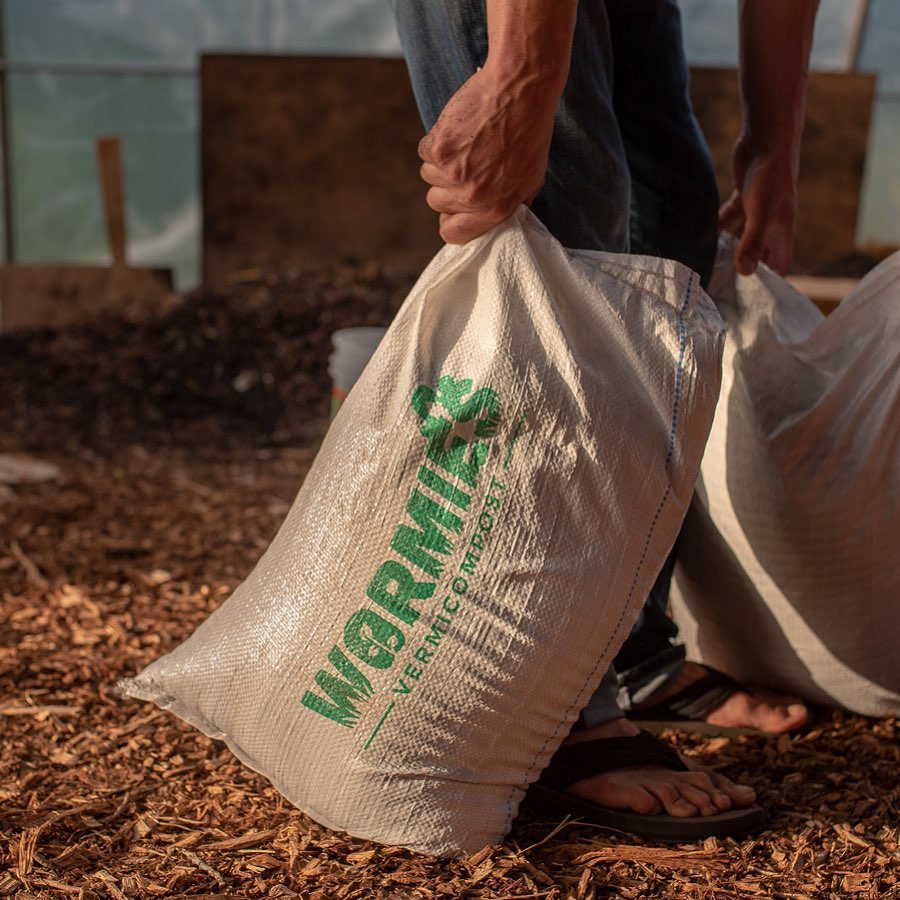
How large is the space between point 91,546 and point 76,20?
4.85 metres

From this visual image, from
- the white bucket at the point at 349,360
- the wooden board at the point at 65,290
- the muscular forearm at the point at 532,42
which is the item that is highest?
the muscular forearm at the point at 532,42

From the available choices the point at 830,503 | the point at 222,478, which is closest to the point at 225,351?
the point at 222,478

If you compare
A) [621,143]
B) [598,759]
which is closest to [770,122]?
[621,143]

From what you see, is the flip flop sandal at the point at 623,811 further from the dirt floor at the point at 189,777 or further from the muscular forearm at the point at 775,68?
the muscular forearm at the point at 775,68

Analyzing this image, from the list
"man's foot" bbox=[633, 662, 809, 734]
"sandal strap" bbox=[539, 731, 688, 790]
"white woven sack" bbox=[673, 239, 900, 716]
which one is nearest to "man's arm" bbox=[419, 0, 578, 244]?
"white woven sack" bbox=[673, 239, 900, 716]

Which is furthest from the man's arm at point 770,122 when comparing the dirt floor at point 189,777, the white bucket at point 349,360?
the white bucket at point 349,360

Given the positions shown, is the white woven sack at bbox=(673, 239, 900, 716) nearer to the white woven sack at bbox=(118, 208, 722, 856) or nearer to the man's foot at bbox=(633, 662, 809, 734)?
the man's foot at bbox=(633, 662, 809, 734)

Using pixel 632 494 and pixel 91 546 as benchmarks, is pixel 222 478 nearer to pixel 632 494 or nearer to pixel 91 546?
pixel 91 546

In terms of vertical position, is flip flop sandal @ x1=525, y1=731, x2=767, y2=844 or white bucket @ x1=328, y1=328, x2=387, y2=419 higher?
white bucket @ x1=328, y1=328, x2=387, y2=419

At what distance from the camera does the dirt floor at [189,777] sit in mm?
1290

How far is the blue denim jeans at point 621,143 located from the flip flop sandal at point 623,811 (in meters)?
0.05

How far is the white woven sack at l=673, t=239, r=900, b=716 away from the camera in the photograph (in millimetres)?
1563

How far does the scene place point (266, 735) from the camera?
4.37 feet

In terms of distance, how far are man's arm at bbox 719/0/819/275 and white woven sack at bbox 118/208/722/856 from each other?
20.0 inches
